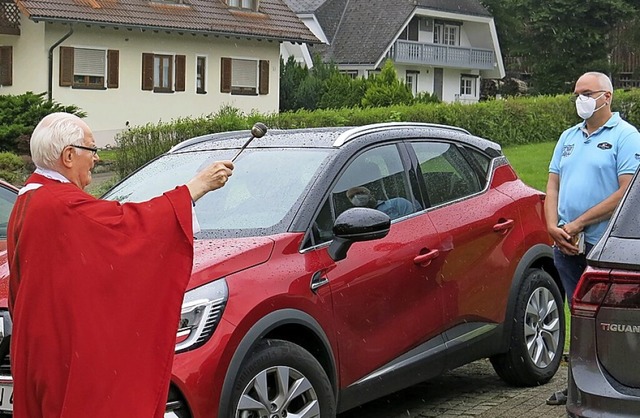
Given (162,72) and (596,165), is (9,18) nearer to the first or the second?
(162,72)

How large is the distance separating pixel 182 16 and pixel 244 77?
409 centimetres

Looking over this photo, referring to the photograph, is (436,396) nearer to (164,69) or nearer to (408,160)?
(408,160)

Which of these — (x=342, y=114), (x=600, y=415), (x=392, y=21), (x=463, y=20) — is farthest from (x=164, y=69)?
(x=600, y=415)

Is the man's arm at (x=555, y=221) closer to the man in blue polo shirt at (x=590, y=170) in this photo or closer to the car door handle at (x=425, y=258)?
the man in blue polo shirt at (x=590, y=170)

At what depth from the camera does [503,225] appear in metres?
7.31

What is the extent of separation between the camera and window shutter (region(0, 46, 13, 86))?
1312 inches

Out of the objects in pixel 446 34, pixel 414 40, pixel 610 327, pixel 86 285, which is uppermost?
pixel 446 34

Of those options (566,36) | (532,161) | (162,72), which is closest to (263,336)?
(532,161)

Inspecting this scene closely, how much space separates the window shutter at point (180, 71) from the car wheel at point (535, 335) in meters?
30.2

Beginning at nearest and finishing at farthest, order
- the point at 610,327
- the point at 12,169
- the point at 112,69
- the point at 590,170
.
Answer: the point at 610,327 < the point at 590,170 < the point at 12,169 < the point at 112,69

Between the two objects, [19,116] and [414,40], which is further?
[414,40]

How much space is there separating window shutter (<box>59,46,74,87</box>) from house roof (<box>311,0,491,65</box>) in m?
20.0

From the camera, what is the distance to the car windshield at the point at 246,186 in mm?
6043

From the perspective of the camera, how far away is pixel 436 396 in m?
7.56
